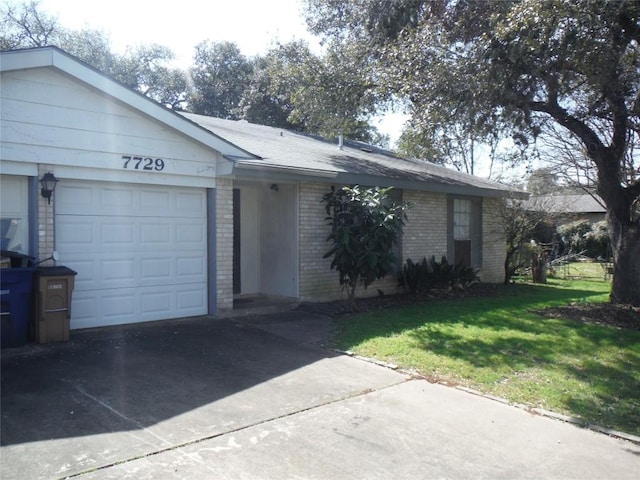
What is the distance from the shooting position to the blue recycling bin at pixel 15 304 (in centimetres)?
650

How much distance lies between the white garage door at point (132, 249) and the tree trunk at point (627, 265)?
8.51 meters

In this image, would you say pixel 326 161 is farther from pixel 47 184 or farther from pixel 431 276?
pixel 47 184

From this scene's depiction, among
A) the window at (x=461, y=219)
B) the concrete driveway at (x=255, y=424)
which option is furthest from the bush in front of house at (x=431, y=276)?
the concrete driveway at (x=255, y=424)

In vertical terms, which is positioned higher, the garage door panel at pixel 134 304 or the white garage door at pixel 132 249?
the white garage door at pixel 132 249

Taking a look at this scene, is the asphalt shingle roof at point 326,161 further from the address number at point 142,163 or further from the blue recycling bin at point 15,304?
the blue recycling bin at point 15,304

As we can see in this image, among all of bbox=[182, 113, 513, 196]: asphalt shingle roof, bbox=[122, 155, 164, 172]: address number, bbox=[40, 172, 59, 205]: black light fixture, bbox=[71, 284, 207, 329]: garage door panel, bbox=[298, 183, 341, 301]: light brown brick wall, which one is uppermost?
bbox=[182, 113, 513, 196]: asphalt shingle roof

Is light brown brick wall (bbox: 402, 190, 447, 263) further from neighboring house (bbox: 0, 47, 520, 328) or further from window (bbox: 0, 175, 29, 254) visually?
window (bbox: 0, 175, 29, 254)

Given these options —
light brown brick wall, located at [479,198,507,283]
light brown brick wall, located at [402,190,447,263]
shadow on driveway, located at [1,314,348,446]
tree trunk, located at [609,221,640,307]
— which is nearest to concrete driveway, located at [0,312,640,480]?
shadow on driveway, located at [1,314,348,446]

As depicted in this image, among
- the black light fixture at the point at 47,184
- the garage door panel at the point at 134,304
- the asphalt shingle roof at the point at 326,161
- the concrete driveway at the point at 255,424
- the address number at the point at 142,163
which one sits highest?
the asphalt shingle roof at the point at 326,161

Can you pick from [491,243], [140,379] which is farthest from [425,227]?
[140,379]

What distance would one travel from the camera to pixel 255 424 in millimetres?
4773

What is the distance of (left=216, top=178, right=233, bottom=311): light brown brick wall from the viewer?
30.1 ft

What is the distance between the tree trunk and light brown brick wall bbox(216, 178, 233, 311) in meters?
8.08

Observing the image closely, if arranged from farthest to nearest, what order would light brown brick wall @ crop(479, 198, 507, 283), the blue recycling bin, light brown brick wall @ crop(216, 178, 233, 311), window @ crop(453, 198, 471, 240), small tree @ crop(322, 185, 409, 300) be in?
light brown brick wall @ crop(479, 198, 507, 283) → window @ crop(453, 198, 471, 240) → small tree @ crop(322, 185, 409, 300) → light brown brick wall @ crop(216, 178, 233, 311) → the blue recycling bin
